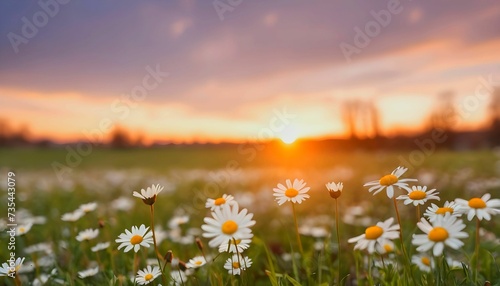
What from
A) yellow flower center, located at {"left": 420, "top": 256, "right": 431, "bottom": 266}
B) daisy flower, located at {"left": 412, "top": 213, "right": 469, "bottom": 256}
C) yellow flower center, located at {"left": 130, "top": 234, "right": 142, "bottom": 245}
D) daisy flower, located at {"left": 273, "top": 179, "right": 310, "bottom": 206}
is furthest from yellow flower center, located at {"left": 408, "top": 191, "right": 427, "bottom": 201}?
yellow flower center, located at {"left": 130, "top": 234, "right": 142, "bottom": 245}

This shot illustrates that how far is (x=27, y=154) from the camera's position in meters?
40.3

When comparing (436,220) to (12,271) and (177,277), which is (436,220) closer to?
(177,277)

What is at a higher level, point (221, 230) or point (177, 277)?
point (221, 230)

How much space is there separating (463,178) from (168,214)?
507cm

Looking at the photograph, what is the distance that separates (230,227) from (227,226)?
0.01 metres

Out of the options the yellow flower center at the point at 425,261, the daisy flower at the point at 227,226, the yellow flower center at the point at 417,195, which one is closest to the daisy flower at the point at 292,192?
the daisy flower at the point at 227,226

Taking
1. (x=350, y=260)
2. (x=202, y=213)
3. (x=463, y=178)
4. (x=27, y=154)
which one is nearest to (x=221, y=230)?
(x=350, y=260)

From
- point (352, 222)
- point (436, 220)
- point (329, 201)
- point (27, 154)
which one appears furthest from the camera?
point (27, 154)

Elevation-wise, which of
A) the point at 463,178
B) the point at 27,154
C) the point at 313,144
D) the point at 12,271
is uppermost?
the point at 27,154

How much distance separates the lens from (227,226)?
4.99 feet

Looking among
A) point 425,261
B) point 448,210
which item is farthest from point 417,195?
point 425,261

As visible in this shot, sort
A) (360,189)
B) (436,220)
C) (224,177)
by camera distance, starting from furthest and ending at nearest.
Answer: (224,177) < (360,189) < (436,220)

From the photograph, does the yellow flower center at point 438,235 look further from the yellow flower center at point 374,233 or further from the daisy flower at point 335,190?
the daisy flower at point 335,190

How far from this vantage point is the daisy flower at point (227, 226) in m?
1.49
